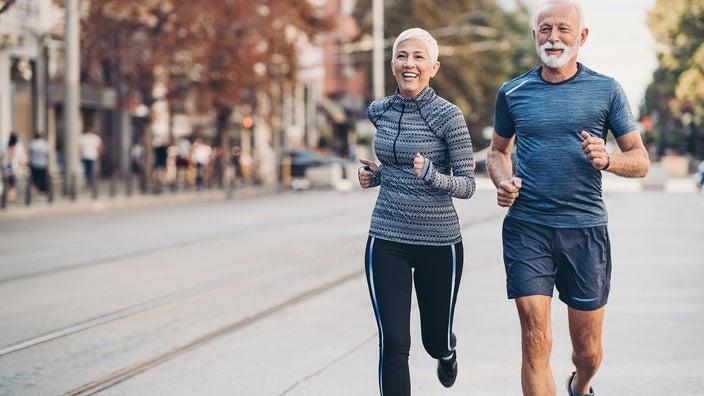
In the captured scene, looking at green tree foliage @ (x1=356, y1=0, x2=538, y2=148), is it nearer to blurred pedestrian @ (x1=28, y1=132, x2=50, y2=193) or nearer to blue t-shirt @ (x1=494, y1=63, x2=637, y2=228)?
blurred pedestrian @ (x1=28, y1=132, x2=50, y2=193)

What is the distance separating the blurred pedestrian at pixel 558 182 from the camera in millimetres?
4641

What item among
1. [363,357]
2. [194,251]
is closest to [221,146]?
[194,251]

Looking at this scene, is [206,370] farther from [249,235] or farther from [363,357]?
[249,235]

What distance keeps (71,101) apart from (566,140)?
22842mm

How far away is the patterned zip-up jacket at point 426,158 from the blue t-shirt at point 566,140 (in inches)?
10.9

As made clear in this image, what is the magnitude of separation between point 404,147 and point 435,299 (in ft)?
2.38

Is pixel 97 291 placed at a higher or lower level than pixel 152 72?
lower

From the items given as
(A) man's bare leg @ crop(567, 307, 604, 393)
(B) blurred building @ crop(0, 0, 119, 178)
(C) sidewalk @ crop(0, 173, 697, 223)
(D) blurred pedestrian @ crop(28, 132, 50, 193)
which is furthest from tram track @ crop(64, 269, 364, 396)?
(B) blurred building @ crop(0, 0, 119, 178)

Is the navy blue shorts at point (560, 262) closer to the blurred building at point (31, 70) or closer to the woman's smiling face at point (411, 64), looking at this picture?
the woman's smiling face at point (411, 64)

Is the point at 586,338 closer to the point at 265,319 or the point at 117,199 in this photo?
the point at 265,319

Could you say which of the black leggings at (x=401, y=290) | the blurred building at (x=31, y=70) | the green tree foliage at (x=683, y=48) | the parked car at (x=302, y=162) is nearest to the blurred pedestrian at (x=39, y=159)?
the blurred building at (x=31, y=70)

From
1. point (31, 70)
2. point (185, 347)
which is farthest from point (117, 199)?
point (185, 347)

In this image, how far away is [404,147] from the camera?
481 cm

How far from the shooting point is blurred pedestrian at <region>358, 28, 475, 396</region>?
478cm
